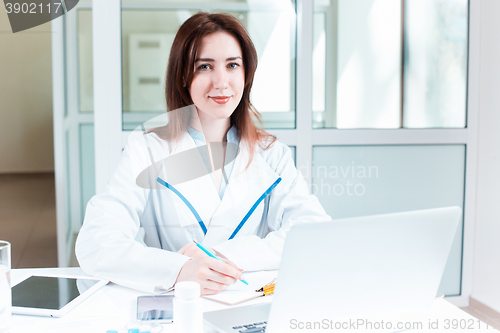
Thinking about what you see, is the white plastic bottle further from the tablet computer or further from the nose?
the nose

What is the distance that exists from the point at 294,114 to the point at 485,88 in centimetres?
104

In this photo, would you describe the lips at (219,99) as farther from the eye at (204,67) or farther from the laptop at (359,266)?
the laptop at (359,266)

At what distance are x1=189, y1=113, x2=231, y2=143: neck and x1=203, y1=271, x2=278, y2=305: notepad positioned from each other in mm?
612

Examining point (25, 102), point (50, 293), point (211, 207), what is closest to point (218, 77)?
point (211, 207)

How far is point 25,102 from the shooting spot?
233 inches

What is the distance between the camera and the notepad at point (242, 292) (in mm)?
945

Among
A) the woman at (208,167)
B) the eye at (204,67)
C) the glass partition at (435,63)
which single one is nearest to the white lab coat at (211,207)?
the woman at (208,167)

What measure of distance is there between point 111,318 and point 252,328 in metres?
0.29

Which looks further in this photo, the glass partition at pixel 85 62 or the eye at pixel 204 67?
the glass partition at pixel 85 62

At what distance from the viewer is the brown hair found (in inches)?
58.6

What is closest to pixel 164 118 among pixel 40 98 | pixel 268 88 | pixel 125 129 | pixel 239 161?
pixel 125 129

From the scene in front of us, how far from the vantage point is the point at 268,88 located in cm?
218

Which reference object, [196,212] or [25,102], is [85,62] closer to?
[196,212]

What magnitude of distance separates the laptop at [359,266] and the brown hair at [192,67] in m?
0.87
